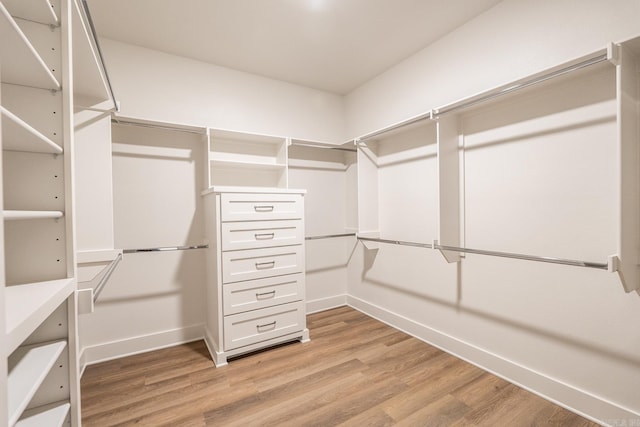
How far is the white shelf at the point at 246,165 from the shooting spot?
2391 mm

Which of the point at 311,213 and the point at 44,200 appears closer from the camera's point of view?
the point at 44,200

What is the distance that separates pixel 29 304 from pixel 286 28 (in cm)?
216

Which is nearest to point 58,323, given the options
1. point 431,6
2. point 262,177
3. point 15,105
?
point 15,105

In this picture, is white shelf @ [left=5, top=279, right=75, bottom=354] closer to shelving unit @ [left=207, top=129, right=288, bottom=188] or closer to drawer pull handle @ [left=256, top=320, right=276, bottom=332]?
drawer pull handle @ [left=256, top=320, right=276, bottom=332]

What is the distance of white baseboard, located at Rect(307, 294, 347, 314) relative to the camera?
121 inches

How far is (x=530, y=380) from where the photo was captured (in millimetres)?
1731

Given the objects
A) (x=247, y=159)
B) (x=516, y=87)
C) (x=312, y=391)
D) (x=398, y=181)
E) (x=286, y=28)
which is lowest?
(x=312, y=391)

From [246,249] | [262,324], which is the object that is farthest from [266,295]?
[246,249]

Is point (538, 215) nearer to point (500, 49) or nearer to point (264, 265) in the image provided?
point (500, 49)

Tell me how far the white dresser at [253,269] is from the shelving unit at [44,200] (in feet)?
3.39

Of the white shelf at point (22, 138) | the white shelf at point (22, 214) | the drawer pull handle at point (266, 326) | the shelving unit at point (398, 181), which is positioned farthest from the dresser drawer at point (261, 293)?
the white shelf at point (22, 138)

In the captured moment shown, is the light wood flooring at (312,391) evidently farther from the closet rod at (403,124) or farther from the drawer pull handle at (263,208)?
the closet rod at (403,124)

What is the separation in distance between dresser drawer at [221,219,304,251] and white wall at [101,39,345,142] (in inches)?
40.8

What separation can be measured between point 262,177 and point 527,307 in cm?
227
